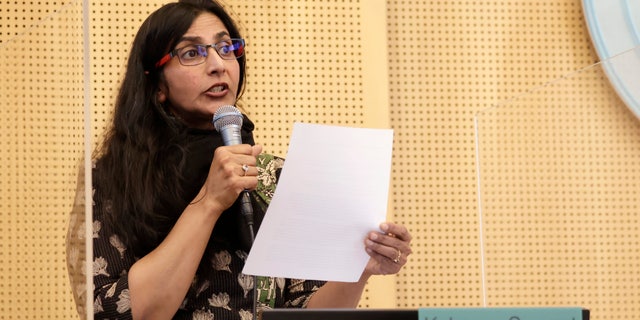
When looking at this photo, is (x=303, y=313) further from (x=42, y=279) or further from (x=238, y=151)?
(x=238, y=151)

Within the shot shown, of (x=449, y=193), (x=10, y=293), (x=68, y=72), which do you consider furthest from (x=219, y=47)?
(x=449, y=193)

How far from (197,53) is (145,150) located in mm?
266

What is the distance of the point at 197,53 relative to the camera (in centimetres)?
224

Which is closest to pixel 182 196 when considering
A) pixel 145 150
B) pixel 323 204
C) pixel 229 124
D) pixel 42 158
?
pixel 145 150

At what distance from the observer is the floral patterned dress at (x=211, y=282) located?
1.98 m

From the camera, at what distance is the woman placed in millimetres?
1955

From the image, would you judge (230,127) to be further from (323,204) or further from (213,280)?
(213,280)

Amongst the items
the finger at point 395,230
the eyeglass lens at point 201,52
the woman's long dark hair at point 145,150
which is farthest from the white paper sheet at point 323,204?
the eyeglass lens at point 201,52

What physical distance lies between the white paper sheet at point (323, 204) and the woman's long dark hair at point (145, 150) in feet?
1.01

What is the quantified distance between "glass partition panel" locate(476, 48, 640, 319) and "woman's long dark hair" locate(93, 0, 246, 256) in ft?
2.65

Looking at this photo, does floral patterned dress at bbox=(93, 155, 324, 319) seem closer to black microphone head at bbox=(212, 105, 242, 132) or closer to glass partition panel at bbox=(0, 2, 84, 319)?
black microphone head at bbox=(212, 105, 242, 132)

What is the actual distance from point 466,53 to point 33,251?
9.19ft

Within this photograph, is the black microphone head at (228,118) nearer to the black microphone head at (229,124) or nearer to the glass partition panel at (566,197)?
the black microphone head at (229,124)

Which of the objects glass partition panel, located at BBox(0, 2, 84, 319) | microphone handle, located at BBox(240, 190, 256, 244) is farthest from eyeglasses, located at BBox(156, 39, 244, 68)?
glass partition panel, located at BBox(0, 2, 84, 319)
